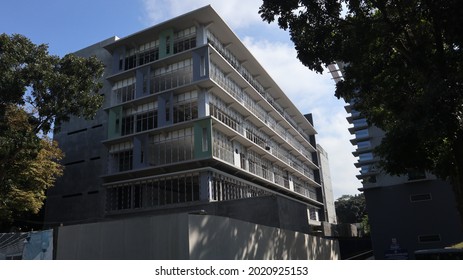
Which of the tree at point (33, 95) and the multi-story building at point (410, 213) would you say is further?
the multi-story building at point (410, 213)

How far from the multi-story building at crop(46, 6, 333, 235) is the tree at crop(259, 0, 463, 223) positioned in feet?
51.7

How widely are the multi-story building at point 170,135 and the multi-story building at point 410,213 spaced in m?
6.68

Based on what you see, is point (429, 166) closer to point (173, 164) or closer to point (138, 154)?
point (173, 164)

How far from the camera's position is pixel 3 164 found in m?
20.8

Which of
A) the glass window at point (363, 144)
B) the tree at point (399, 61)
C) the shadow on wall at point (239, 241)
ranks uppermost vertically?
the glass window at point (363, 144)

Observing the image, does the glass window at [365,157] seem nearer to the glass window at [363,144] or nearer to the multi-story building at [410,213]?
the glass window at [363,144]

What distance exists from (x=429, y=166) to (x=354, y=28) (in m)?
5.53

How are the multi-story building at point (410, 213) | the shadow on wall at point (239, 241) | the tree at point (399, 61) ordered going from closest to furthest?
the tree at point (399, 61)
the shadow on wall at point (239, 241)
the multi-story building at point (410, 213)

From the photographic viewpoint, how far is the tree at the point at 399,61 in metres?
11.2

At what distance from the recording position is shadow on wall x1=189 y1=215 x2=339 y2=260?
38.5ft

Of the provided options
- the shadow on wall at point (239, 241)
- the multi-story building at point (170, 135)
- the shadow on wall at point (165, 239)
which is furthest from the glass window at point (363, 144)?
the shadow on wall at point (165, 239)

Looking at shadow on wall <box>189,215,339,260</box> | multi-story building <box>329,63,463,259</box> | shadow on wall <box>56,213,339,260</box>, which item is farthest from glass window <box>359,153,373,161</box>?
shadow on wall <box>56,213,339,260</box>

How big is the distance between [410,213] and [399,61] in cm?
2395

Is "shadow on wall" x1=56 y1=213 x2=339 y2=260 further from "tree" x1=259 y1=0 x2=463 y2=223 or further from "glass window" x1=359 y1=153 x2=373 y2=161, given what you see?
"glass window" x1=359 y1=153 x2=373 y2=161
